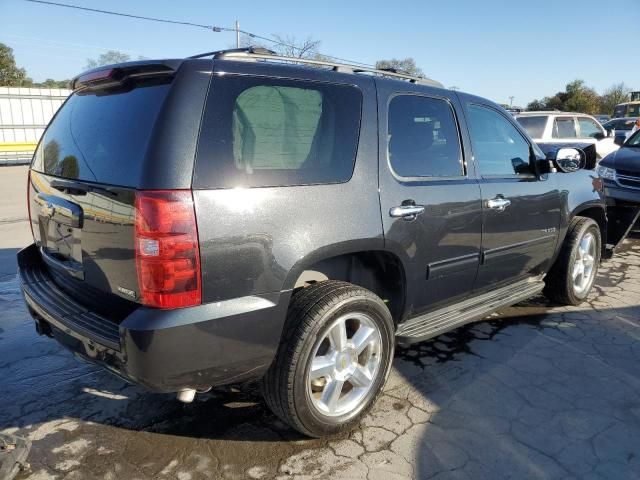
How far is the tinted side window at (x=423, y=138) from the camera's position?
9.52 feet

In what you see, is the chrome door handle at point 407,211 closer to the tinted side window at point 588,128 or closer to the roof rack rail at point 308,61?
the roof rack rail at point 308,61

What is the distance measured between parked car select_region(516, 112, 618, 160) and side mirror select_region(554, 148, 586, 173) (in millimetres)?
7951

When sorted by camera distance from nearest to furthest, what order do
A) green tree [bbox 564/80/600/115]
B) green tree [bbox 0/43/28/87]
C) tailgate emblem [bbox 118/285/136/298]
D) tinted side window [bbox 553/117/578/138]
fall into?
tailgate emblem [bbox 118/285/136/298] → tinted side window [bbox 553/117/578/138] → green tree [bbox 0/43/28/87] → green tree [bbox 564/80/600/115]

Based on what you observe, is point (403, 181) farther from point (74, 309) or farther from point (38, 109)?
point (38, 109)

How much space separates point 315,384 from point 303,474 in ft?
1.66

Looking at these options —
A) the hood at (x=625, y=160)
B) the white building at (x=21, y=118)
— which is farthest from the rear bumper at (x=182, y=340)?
the white building at (x=21, y=118)

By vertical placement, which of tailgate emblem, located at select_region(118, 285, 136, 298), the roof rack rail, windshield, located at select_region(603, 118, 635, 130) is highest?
windshield, located at select_region(603, 118, 635, 130)

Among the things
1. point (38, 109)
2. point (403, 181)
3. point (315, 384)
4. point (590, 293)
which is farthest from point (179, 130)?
point (38, 109)

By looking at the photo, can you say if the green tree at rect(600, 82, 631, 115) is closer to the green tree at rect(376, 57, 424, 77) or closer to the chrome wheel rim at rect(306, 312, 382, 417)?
the green tree at rect(376, 57, 424, 77)

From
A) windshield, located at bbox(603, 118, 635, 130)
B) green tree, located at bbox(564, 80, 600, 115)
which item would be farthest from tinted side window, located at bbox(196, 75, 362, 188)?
green tree, located at bbox(564, 80, 600, 115)

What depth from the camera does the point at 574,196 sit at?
4.29 m

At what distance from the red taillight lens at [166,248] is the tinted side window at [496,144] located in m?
2.22

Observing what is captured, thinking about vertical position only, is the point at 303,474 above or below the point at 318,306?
below

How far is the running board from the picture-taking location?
118 inches
